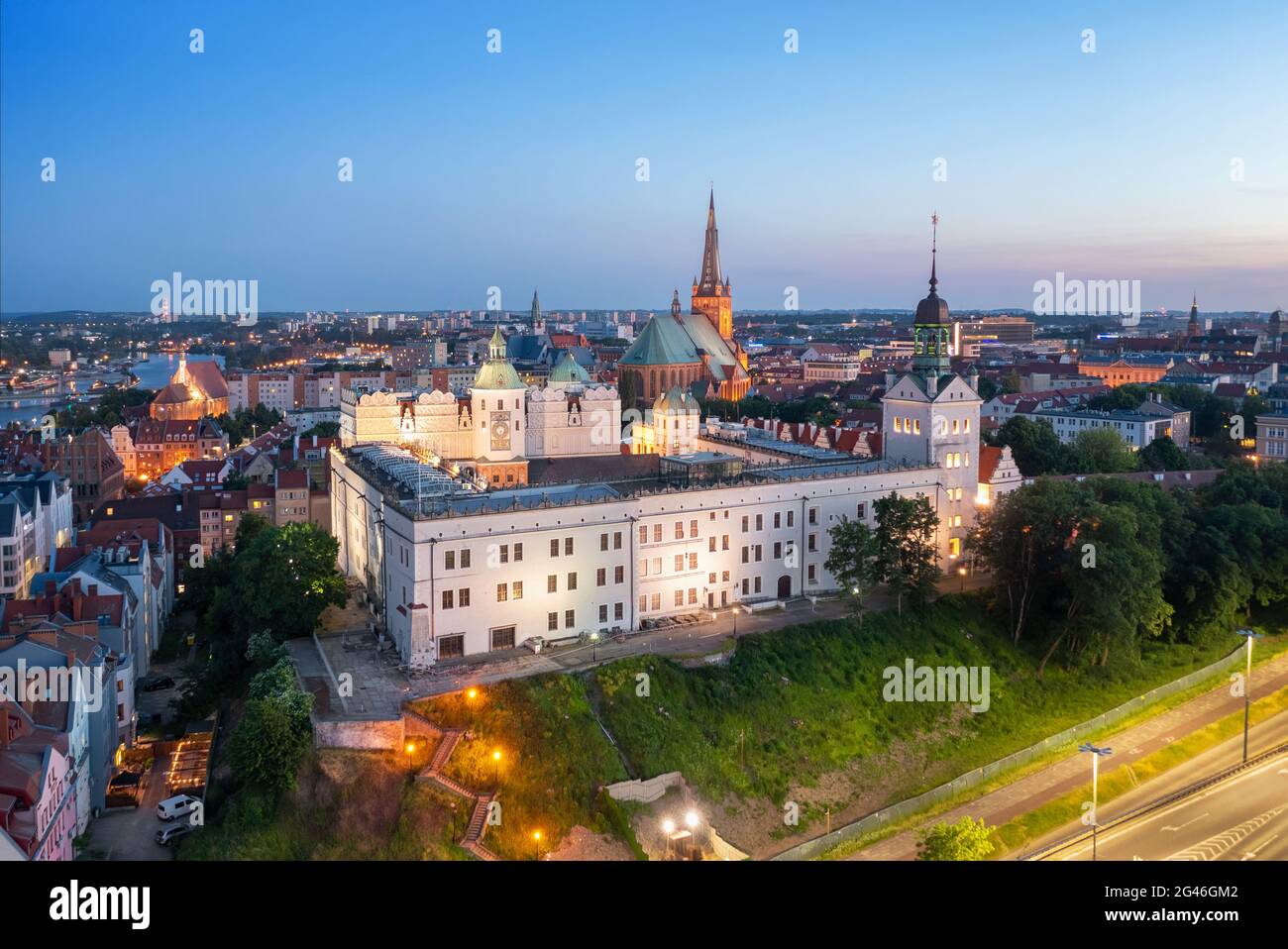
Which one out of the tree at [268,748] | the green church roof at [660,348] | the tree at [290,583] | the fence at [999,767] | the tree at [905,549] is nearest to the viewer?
the tree at [268,748]

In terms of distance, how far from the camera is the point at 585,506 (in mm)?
43562

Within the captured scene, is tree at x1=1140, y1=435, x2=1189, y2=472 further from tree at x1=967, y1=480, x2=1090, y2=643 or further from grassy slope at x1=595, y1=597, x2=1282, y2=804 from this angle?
tree at x1=967, y1=480, x2=1090, y2=643

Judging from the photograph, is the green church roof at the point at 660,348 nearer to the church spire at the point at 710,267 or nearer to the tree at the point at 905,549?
the church spire at the point at 710,267

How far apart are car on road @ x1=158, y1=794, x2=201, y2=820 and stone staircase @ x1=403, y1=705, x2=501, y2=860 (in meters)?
9.76

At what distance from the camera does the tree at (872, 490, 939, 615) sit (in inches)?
1841

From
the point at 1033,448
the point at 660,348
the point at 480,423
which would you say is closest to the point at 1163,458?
the point at 1033,448

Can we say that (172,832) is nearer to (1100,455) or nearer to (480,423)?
(480,423)

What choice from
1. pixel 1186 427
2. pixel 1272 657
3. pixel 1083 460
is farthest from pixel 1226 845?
pixel 1186 427

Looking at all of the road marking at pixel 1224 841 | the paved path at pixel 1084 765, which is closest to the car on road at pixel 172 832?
the paved path at pixel 1084 765

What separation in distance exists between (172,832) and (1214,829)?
116 feet

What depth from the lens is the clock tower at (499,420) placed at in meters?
61.7

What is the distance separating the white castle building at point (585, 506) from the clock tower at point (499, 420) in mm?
90

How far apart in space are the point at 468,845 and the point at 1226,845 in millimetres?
23439
